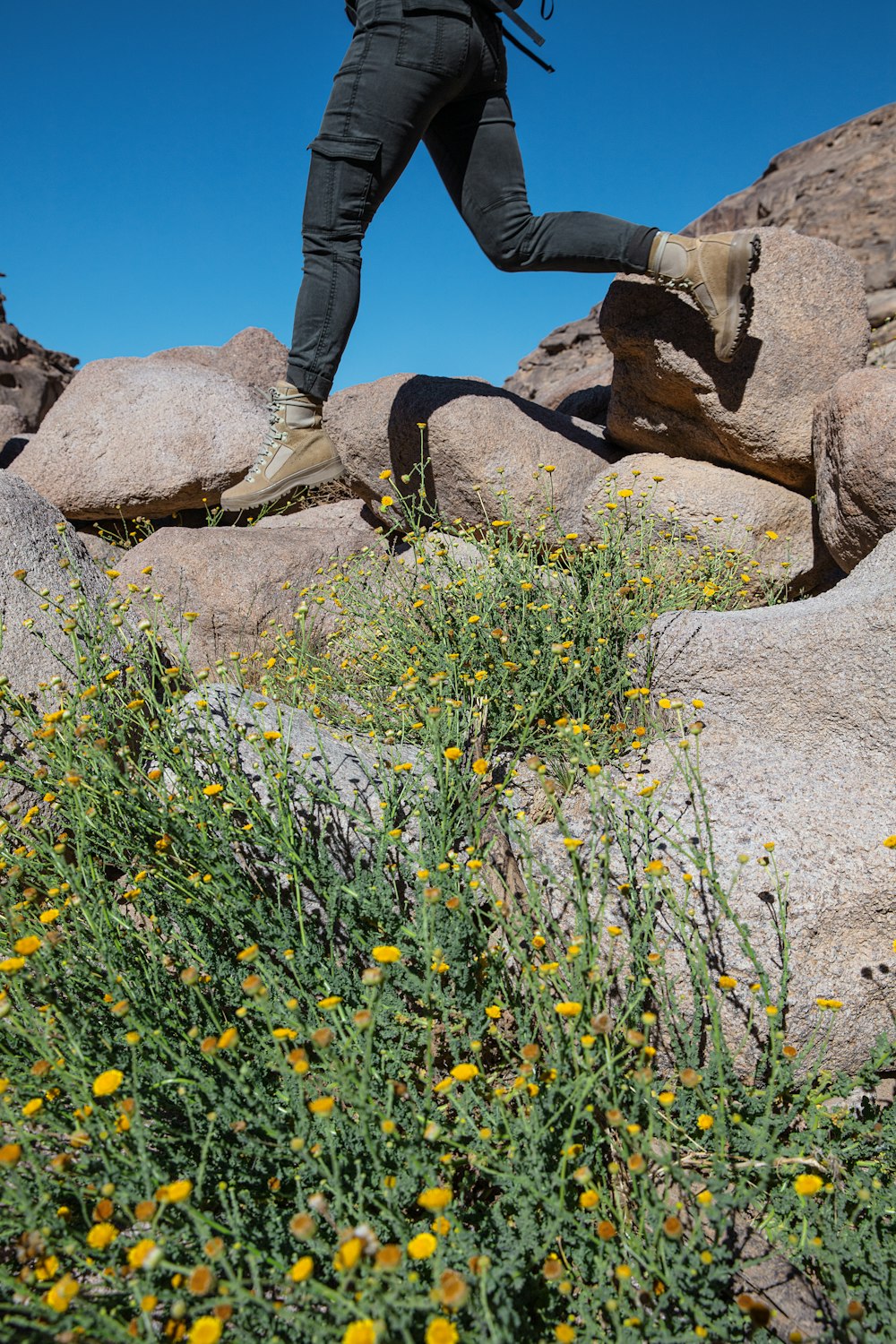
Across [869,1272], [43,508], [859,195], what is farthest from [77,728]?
[859,195]

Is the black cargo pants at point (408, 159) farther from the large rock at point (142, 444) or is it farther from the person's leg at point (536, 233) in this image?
the large rock at point (142, 444)

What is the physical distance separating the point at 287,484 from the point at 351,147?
1409 mm

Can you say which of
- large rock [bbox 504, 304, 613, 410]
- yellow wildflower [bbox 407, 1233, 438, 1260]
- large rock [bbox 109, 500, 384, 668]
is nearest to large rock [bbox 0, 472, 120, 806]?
large rock [bbox 109, 500, 384, 668]

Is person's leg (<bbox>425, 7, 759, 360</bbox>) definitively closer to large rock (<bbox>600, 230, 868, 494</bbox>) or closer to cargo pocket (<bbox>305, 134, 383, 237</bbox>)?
large rock (<bbox>600, 230, 868, 494</bbox>)

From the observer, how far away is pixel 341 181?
3.51 m

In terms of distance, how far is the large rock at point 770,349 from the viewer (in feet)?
12.5

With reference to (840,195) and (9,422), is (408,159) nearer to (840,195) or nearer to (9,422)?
(9,422)

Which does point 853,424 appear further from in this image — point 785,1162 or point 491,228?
point 785,1162

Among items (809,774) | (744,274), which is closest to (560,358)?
(744,274)

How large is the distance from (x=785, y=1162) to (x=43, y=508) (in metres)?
3.13

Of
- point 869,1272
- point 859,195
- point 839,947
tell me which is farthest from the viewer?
point 859,195

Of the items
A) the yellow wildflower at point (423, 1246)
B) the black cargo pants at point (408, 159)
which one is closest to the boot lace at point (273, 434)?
the black cargo pants at point (408, 159)

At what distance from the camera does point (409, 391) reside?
14.3 feet

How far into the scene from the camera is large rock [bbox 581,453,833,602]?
379 cm
